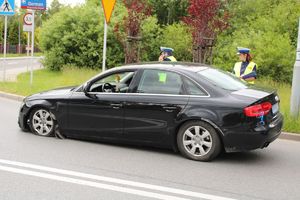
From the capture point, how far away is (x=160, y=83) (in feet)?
24.2

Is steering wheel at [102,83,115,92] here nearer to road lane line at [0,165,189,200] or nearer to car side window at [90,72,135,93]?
car side window at [90,72,135,93]

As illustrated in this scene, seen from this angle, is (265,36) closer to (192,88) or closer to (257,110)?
(192,88)

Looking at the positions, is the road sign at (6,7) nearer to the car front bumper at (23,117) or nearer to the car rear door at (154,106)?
the car front bumper at (23,117)

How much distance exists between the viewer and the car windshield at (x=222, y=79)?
7.21m

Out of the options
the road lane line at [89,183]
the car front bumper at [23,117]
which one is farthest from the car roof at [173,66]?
the road lane line at [89,183]

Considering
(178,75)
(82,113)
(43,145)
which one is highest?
(178,75)

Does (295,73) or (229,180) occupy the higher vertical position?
(295,73)

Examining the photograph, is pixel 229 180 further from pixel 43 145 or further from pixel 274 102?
pixel 43 145

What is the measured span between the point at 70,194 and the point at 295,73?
226 inches

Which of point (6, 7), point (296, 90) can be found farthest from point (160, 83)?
point (6, 7)

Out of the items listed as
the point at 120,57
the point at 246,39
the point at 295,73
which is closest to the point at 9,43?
the point at 120,57

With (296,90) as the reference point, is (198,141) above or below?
below

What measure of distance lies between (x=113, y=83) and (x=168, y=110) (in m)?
1.26

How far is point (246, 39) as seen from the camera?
20.2 meters
